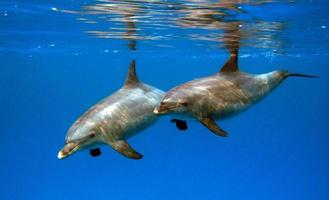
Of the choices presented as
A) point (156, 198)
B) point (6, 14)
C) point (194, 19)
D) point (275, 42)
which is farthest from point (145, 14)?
point (156, 198)

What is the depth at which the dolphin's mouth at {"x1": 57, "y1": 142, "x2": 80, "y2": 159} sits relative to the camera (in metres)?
7.51

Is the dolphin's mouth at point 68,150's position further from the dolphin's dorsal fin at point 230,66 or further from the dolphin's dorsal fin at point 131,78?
the dolphin's dorsal fin at point 230,66

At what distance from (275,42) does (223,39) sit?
3.29 meters

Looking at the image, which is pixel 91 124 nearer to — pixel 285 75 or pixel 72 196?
pixel 285 75

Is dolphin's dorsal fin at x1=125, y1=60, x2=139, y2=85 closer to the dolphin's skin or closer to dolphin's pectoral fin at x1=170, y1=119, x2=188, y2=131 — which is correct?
the dolphin's skin

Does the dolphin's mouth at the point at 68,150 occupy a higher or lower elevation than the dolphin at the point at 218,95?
lower

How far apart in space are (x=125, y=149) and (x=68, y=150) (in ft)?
3.24

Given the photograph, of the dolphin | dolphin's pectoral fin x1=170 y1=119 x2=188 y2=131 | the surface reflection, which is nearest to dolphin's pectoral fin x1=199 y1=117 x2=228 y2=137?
the dolphin

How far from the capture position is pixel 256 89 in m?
9.81

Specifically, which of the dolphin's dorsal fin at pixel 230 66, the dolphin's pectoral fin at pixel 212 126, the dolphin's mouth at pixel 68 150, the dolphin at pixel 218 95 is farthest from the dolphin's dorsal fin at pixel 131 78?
the dolphin's mouth at pixel 68 150

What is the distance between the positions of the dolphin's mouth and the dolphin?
154cm

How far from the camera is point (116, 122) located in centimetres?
841

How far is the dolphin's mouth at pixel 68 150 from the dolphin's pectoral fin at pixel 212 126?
7.52ft

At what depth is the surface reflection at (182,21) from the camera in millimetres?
13203
